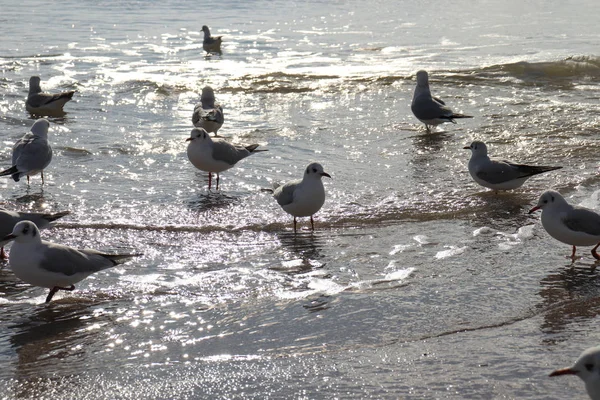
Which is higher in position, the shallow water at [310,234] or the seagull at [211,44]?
the seagull at [211,44]

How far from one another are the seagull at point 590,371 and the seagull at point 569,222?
307 cm

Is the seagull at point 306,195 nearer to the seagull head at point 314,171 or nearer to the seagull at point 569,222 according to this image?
the seagull head at point 314,171

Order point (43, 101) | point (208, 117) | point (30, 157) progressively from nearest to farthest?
point (30, 157), point (208, 117), point (43, 101)

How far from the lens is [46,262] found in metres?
6.20

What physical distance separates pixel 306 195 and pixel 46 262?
2.61m

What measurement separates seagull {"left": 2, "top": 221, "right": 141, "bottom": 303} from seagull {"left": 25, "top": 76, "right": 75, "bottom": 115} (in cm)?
737

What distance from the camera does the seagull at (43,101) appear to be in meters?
13.6

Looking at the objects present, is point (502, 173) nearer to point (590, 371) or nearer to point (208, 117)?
point (208, 117)

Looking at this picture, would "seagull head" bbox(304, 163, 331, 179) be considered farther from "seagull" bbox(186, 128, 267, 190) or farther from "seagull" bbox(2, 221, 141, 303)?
"seagull" bbox(2, 221, 141, 303)

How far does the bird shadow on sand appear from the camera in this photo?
895 centimetres

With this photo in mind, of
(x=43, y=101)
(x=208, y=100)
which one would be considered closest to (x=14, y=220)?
(x=208, y=100)

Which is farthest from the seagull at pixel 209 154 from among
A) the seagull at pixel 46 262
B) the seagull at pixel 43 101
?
the seagull at pixel 43 101

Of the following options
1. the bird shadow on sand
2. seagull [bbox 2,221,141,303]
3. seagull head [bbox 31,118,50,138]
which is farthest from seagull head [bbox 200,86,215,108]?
seagull [bbox 2,221,141,303]

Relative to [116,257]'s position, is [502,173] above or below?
above
